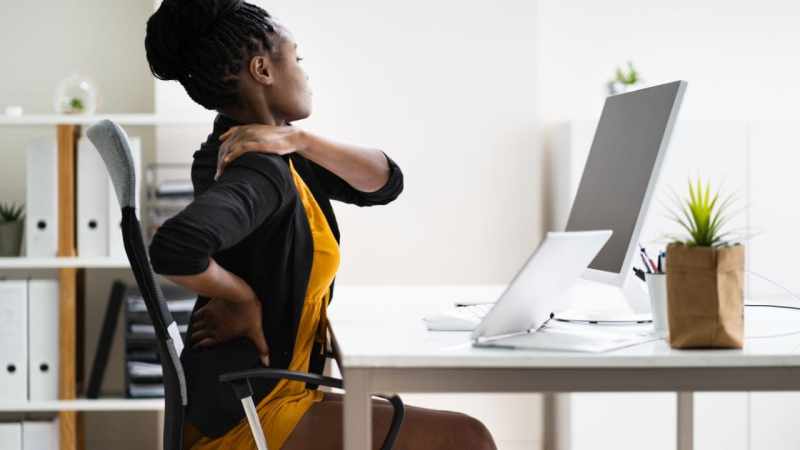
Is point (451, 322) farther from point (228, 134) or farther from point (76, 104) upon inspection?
point (76, 104)

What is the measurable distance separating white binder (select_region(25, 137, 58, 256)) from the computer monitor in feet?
6.54

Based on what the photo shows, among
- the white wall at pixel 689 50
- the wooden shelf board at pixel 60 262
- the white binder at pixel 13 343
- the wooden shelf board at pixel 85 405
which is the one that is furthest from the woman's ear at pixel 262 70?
the white wall at pixel 689 50

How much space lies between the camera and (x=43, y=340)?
3.28 m

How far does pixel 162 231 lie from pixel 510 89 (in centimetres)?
257

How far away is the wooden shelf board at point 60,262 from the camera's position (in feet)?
10.5

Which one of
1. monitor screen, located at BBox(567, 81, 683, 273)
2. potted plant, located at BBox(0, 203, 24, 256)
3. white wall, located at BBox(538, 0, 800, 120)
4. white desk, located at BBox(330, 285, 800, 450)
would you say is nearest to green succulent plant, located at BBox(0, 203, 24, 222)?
potted plant, located at BBox(0, 203, 24, 256)

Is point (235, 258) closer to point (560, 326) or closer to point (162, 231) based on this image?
point (162, 231)

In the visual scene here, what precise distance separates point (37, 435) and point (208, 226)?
234cm

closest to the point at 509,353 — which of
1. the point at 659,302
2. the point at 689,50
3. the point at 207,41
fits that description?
the point at 659,302

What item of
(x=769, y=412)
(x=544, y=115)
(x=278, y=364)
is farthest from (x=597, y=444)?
(x=278, y=364)

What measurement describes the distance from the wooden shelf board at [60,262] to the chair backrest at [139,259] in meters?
1.83

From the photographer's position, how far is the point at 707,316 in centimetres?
131

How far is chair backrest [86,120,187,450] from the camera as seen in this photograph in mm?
1431

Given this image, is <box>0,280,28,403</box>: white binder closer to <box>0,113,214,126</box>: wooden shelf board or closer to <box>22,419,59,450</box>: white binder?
<box>22,419,59,450</box>: white binder
